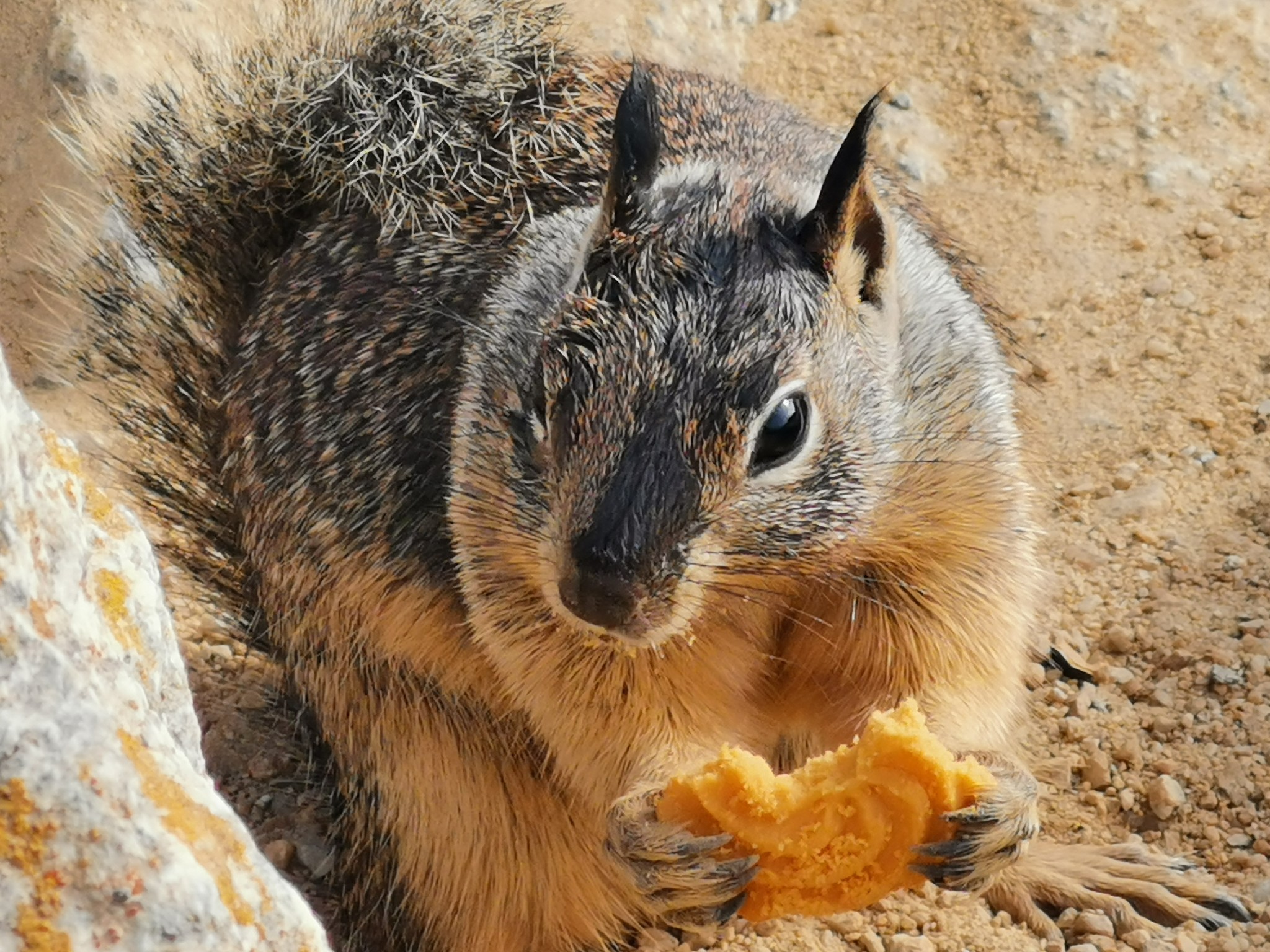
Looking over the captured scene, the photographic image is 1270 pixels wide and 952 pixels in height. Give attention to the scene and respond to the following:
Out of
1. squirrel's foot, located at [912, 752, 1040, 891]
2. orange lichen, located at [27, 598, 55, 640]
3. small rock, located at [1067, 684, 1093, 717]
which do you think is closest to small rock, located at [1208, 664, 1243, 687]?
small rock, located at [1067, 684, 1093, 717]

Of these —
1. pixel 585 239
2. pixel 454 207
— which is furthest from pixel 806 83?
pixel 585 239

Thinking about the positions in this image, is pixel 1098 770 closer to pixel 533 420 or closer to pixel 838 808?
pixel 838 808

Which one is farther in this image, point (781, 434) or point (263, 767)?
point (263, 767)

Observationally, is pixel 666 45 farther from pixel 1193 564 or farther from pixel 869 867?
pixel 869 867

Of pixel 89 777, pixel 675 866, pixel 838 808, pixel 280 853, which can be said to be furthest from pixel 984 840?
pixel 280 853

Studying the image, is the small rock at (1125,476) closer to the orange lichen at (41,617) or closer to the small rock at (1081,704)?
the small rock at (1081,704)

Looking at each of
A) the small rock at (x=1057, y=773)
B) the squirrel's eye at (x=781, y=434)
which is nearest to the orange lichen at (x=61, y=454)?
the squirrel's eye at (x=781, y=434)

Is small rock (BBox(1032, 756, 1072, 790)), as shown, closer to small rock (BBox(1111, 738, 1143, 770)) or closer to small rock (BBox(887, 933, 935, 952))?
small rock (BBox(1111, 738, 1143, 770))
